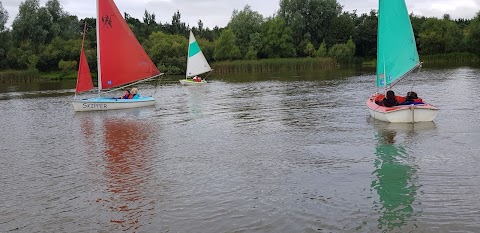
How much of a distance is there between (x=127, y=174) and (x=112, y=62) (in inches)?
685

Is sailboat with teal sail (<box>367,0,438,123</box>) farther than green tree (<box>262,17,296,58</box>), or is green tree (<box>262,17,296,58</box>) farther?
green tree (<box>262,17,296,58</box>)

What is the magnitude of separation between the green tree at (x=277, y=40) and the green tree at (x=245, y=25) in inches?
99.7

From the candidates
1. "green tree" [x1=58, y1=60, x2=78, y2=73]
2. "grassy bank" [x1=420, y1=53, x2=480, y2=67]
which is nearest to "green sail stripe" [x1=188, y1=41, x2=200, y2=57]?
"green tree" [x1=58, y1=60, x2=78, y2=73]

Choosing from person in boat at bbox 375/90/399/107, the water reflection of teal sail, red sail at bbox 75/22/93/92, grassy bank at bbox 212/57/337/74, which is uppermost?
grassy bank at bbox 212/57/337/74

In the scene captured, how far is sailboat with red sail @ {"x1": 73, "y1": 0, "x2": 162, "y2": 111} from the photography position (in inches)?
1086

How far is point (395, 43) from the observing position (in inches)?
836

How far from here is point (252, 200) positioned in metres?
10.0

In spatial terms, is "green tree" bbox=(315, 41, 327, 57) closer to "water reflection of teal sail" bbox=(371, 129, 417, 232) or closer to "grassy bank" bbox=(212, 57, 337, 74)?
"grassy bank" bbox=(212, 57, 337, 74)

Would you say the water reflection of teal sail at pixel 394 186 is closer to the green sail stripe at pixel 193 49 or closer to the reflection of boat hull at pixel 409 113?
the reflection of boat hull at pixel 409 113

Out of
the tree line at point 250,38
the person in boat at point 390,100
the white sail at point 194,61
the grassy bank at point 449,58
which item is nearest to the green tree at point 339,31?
the tree line at point 250,38

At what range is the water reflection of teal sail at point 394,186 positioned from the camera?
8625 millimetres

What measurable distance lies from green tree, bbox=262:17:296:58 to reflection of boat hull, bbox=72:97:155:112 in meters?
61.6

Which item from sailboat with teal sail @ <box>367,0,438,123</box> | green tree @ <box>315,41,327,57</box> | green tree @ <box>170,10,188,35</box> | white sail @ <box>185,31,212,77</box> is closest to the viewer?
sailboat with teal sail @ <box>367,0,438,123</box>

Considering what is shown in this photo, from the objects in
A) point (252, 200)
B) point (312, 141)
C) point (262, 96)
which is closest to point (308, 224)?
point (252, 200)
